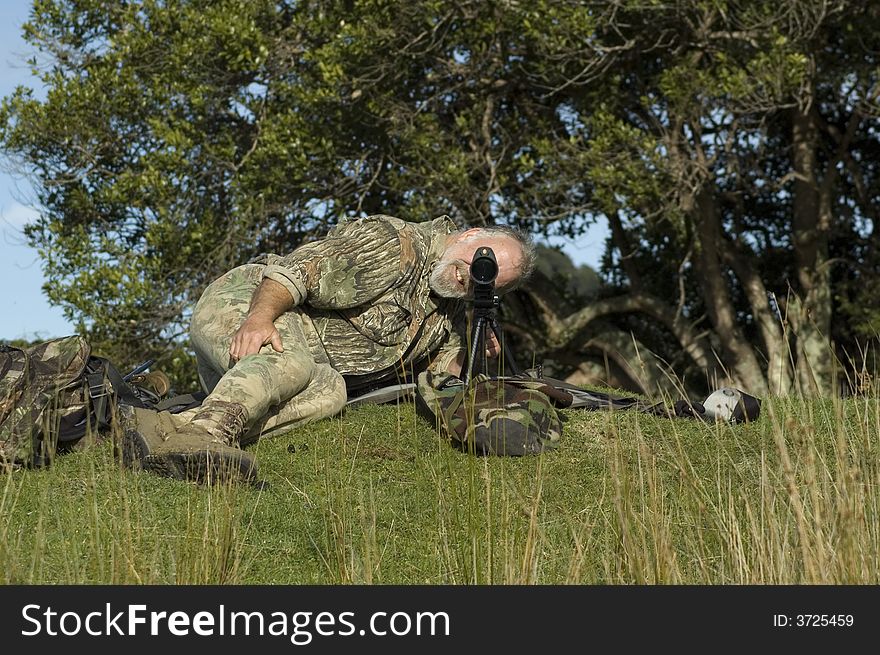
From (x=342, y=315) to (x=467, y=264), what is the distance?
30.1 inches

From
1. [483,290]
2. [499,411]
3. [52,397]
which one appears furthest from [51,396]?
[483,290]

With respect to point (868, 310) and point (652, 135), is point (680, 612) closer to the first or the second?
point (652, 135)

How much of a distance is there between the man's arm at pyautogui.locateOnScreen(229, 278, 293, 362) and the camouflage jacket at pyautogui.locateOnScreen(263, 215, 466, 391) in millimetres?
152

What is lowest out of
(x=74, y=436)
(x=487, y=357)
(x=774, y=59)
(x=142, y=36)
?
(x=74, y=436)

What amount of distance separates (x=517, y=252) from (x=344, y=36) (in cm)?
617

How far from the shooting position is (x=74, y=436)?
5102mm

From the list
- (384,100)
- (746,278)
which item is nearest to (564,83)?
(384,100)

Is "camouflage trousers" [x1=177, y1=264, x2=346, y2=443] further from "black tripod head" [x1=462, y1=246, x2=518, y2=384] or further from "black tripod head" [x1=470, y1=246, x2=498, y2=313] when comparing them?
"black tripod head" [x1=470, y1=246, x2=498, y2=313]

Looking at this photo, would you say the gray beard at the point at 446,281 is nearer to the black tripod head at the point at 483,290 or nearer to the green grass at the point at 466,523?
the black tripod head at the point at 483,290

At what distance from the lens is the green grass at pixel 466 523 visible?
3.42m

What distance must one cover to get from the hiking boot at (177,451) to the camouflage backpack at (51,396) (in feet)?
0.82

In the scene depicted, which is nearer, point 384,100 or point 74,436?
point 74,436

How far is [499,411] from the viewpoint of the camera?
5.20 m

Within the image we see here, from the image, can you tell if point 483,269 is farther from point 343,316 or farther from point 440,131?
point 440,131
